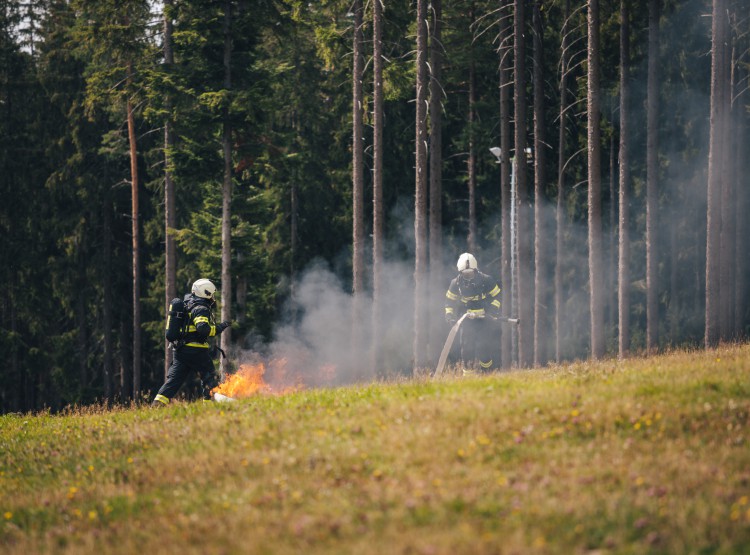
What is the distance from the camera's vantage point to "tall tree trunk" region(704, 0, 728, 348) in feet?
75.4

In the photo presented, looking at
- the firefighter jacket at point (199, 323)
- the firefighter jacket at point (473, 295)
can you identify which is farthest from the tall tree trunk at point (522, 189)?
the firefighter jacket at point (199, 323)

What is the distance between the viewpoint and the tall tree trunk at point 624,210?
26156mm

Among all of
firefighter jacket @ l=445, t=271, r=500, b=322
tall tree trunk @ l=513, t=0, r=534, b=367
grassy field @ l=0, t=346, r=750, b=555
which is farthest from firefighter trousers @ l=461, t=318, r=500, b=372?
tall tree trunk @ l=513, t=0, r=534, b=367

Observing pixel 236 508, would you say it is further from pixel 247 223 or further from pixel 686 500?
pixel 247 223

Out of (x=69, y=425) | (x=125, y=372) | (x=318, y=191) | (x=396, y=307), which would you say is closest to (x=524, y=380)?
(x=69, y=425)

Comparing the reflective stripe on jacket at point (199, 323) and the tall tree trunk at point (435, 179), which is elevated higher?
the tall tree trunk at point (435, 179)

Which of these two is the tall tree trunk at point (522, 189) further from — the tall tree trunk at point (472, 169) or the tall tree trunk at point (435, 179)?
the tall tree trunk at point (472, 169)

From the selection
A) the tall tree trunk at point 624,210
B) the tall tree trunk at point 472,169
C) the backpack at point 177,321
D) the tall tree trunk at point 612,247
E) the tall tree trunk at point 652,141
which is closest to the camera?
the backpack at point 177,321

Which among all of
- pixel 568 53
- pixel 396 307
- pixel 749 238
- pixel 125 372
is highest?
pixel 568 53

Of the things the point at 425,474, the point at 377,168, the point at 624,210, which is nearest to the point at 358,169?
the point at 377,168

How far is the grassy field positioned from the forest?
50.5ft

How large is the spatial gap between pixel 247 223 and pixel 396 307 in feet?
28.2

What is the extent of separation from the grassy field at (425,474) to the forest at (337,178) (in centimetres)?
1539

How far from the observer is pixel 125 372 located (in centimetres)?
4116
